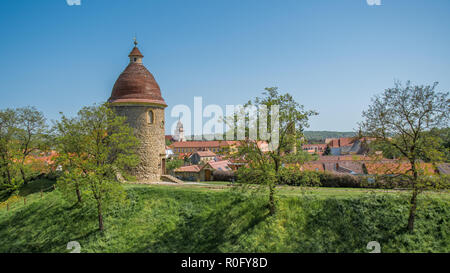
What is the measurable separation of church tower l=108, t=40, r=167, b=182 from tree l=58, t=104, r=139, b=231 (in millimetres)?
6481

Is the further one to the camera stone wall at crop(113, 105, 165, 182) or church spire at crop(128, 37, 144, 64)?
church spire at crop(128, 37, 144, 64)

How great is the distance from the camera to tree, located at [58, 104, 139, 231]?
1934 cm

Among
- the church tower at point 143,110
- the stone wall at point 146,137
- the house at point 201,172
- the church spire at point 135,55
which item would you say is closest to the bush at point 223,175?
the house at point 201,172

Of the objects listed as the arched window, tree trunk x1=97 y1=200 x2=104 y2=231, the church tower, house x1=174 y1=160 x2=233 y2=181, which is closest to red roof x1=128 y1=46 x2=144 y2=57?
the church tower

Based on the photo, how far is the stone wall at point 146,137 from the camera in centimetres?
2775

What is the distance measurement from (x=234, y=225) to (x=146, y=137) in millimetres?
13314

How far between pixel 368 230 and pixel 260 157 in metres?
7.39

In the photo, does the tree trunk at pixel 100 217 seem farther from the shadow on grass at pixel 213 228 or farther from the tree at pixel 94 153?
the shadow on grass at pixel 213 228

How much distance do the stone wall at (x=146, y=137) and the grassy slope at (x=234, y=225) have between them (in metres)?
5.38

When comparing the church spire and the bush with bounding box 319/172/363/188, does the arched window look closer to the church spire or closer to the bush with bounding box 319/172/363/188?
the church spire

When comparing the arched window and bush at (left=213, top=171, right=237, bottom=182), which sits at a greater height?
the arched window

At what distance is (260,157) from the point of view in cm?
1994
